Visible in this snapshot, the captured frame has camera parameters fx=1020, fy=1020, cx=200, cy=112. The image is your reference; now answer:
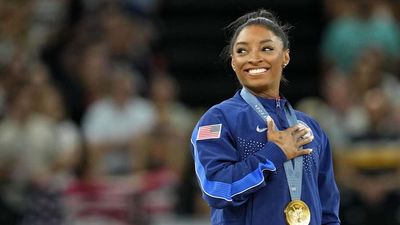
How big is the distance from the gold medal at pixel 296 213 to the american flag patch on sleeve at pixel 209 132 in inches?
16.1

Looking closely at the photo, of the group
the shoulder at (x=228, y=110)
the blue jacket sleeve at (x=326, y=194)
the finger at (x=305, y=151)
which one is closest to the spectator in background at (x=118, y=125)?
the blue jacket sleeve at (x=326, y=194)

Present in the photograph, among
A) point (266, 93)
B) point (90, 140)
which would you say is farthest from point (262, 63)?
point (90, 140)

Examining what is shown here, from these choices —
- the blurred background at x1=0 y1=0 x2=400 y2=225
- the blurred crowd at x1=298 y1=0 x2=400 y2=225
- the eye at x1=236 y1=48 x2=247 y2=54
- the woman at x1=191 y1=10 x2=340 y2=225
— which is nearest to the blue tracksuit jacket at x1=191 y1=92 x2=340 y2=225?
the woman at x1=191 y1=10 x2=340 y2=225

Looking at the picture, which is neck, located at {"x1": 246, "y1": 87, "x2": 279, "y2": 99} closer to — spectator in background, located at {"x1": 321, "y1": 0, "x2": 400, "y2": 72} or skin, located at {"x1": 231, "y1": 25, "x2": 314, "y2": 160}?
skin, located at {"x1": 231, "y1": 25, "x2": 314, "y2": 160}

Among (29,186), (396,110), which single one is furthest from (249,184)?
(396,110)

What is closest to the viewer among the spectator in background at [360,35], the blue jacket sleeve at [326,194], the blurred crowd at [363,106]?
the blue jacket sleeve at [326,194]

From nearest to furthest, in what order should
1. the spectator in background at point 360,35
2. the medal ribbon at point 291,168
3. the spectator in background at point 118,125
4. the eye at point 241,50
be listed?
1. the medal ribbon at point 291,168
2. the eye at point 241,50
3. the spectator in background at point 118,125
4. the spectator in background at point 360,35

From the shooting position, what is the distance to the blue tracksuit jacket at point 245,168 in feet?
13.3

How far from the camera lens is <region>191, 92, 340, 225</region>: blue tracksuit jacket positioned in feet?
13.3

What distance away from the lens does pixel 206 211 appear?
31.1ft

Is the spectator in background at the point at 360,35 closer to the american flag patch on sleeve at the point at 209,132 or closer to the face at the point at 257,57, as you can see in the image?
the face at the point at 257,57

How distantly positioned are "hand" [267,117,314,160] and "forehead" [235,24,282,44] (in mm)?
335

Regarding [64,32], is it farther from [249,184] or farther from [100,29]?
[249,184]

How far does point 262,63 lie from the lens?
4.21 m
